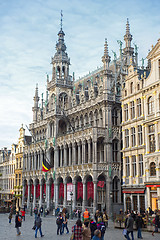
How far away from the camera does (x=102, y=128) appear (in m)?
47.7

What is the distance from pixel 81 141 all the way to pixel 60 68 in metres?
17.4

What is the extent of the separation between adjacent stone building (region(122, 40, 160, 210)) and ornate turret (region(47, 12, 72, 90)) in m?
19.1

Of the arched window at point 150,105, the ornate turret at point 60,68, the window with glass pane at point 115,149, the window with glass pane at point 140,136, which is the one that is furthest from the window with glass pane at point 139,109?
the ornate turret at point 60,68

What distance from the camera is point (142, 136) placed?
39562 mm

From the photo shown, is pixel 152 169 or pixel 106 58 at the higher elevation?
pixel 106 58

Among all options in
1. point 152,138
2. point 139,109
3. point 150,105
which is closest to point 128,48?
point 139,109

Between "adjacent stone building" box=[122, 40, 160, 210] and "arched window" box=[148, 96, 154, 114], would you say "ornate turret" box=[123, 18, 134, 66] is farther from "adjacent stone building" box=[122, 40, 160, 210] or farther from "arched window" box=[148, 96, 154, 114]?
"arched window" box=[148, 96, 154, 114]

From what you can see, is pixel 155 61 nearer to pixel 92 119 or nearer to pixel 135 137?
pixel 135 137

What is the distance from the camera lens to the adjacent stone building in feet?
121

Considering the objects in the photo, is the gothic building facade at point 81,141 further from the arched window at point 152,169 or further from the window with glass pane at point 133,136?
the arched window at point 152,169

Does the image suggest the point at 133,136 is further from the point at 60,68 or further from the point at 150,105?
the point at 60,68

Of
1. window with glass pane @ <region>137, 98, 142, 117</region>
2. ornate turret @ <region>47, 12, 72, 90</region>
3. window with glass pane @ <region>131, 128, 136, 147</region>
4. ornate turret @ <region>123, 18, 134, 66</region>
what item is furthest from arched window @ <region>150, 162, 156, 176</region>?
ornate turret @ <region>47, 12, 72, 90</region>

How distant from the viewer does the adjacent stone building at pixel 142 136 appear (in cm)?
3678

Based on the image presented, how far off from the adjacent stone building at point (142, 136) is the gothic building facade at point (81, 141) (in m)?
4.72
